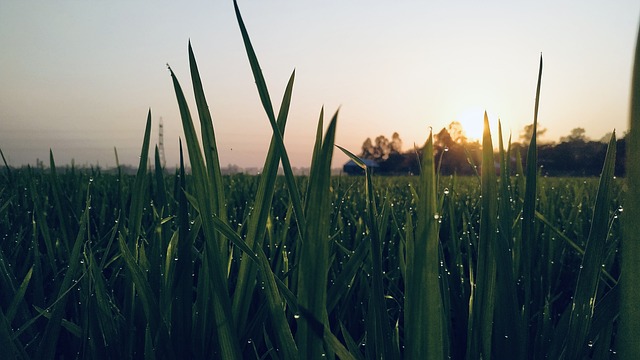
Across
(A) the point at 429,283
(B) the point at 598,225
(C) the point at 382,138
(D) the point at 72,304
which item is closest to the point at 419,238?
(A) the point at 429,283

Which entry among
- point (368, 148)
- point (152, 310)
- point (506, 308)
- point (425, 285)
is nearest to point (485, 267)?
point (506, 308)

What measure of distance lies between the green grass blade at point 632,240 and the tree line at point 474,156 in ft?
0.08

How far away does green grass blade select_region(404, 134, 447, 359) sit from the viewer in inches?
13.7

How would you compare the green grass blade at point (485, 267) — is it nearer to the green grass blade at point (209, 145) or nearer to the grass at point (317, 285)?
the grass at point (317, 285)

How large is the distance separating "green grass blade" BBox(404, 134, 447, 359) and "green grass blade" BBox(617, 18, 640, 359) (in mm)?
117

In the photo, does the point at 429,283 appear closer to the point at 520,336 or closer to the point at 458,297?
the point at 520,336

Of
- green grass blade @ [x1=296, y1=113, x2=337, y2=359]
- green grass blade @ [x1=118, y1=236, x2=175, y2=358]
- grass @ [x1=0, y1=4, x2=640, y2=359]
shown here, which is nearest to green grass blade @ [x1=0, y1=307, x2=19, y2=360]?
grass @ [x1=0, y1=4, x2=640, y2=359]

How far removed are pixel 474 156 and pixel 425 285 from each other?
831 millimetres

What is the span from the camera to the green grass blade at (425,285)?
1.14 feet

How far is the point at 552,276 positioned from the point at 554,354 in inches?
24.4

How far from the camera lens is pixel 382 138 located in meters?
63.6

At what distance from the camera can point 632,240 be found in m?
0.29

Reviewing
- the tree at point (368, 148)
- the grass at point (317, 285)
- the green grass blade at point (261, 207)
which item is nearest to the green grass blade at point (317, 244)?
the grass at point (317, 285)

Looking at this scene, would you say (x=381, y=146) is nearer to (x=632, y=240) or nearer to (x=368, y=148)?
(x=368, y=148)
